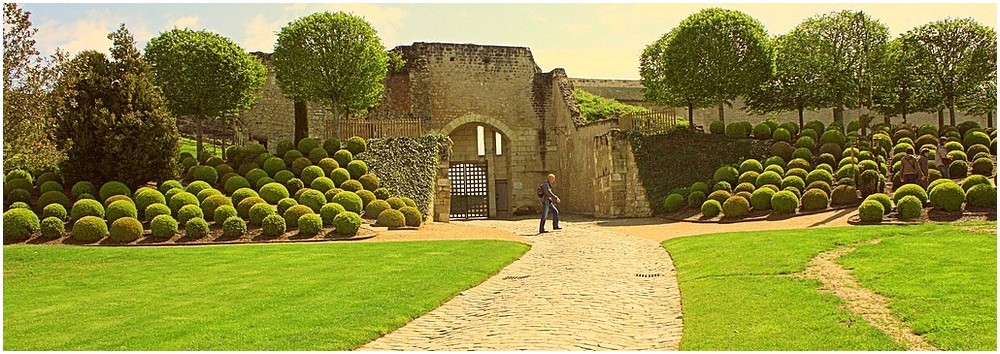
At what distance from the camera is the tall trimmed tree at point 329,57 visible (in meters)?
29.3

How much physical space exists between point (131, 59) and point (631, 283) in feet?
53.5

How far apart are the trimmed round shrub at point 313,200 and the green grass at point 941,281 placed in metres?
13.5

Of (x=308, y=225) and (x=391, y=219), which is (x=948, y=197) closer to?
(x=391, y=219)

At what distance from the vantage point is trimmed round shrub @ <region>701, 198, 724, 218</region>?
77.4 feet

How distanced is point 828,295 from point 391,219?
1422 cm

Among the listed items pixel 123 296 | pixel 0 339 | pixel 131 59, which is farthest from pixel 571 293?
pixel 131 59

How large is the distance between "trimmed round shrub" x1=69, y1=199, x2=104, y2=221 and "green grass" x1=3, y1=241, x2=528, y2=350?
3.14 m

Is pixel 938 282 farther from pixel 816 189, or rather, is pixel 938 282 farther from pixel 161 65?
pixel 161 65

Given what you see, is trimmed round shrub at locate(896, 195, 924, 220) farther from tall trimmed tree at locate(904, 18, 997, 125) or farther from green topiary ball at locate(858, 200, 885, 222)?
tall trimmed tree at locate(904, 18, 997, 125)

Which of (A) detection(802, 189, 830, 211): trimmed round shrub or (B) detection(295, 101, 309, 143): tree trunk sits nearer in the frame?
(A) detection(802, 189, 830, 211): trimmed round shrub

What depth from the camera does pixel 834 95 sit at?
32.2 m

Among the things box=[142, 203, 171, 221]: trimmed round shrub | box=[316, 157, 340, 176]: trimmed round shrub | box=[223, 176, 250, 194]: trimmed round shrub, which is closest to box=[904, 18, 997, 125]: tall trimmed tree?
box=[316, 157, 340, 176]: trimmed round shrub

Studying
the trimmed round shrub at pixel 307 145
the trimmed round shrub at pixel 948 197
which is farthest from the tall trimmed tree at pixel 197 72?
the trimmed round shrub at pixel 948 197

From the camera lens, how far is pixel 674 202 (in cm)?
2609
